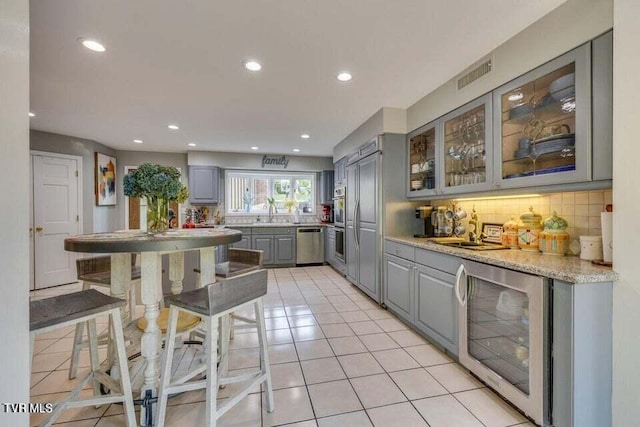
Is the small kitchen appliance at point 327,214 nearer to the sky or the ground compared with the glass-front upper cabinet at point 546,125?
nearer to the ground

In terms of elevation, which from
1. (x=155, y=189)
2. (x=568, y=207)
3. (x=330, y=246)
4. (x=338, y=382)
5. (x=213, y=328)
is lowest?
(x=338, y=382)

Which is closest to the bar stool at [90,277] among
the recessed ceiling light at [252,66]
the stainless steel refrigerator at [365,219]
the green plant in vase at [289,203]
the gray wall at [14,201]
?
the gray wall at [14,201]

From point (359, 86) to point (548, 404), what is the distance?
9.07 feet

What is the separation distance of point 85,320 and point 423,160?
318 centimetres

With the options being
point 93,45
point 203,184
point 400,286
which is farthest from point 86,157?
point 400,286

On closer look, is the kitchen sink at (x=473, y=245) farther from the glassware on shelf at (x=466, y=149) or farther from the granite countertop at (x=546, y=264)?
the glassware on shelf at (x=466, y=149)

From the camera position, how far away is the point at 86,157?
4969 mm

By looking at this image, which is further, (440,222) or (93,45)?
(440,222)

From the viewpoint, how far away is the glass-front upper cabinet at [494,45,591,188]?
63.9 inches

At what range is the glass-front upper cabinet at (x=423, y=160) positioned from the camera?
304 cm

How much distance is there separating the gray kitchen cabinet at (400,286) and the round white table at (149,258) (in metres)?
1.78

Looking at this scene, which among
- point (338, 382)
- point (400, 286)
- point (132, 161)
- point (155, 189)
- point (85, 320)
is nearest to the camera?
point (85, 320)

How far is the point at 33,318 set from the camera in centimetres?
123

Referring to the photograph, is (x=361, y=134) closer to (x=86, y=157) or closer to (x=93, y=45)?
(x=93, y=45)
